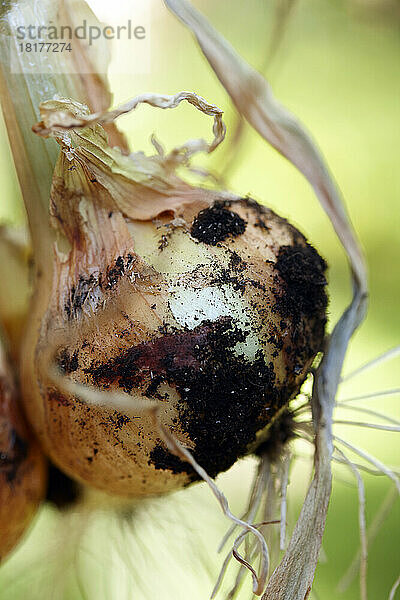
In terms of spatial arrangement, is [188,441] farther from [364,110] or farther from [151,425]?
[364,110]

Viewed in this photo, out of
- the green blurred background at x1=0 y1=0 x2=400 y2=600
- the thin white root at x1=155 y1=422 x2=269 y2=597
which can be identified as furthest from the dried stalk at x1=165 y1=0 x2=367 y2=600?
the green blurred background at x1=0 y1=0 x2=400 y2=600

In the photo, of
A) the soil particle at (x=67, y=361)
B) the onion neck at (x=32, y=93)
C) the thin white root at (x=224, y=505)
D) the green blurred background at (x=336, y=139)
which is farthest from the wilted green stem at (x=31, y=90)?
the green blurred background at (x=336, y=139)

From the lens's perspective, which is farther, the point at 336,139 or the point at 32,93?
the point at 336,139

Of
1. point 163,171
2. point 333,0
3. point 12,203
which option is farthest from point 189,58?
point 163,171

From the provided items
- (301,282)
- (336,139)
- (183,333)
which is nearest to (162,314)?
(183,333)

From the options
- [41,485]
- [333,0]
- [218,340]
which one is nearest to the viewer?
[218,340]

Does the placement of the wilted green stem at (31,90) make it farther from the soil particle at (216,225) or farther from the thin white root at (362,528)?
the thin white root at (362,528)

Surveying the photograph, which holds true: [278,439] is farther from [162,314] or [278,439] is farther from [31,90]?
[31,90]
